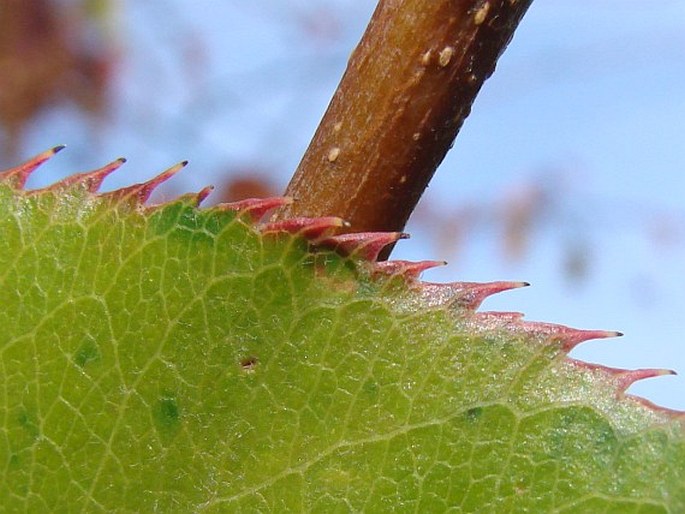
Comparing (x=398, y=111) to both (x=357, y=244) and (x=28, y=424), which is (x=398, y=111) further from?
(x=28, y=424)

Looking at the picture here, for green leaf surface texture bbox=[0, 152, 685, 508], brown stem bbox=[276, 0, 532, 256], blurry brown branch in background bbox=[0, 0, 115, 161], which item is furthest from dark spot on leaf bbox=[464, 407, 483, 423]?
blurry brown branch in background bbox=[0, 0, 115, 161]

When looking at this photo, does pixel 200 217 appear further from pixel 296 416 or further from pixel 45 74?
pixel 45 74

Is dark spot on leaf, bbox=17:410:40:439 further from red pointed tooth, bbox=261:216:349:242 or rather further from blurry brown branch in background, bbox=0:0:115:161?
blurry brown branch in background, bbox=0:0:115:161

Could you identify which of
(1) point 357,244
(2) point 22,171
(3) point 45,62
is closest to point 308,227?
(1) point 357,244

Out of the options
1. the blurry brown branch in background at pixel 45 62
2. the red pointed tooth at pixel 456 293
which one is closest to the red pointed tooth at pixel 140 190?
the red pointed tooth at pixel 456 293

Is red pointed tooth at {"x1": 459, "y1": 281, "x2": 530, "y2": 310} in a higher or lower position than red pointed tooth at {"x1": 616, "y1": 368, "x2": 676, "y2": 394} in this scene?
higher

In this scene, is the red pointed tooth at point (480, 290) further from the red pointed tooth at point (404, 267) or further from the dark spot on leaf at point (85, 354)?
the dark spot on leaf at point (85, 354)

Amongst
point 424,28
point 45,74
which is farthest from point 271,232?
point 45,74
